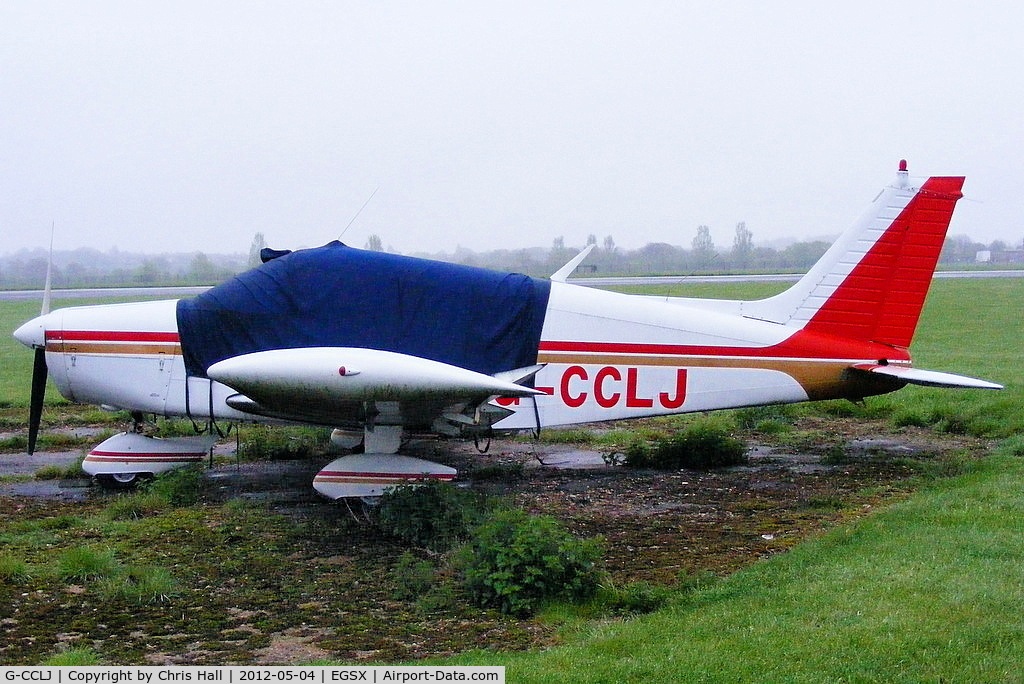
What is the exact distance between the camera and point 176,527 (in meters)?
7.46

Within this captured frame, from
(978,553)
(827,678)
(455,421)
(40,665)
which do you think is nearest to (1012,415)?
(978,553)

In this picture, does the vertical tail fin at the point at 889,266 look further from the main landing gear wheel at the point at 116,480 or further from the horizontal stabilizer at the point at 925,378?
the main landing gear wheel at the point at 116,480

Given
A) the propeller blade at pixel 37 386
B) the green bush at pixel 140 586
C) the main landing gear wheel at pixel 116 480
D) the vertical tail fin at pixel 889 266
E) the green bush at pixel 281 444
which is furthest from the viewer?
the green bush at pixel 281 444

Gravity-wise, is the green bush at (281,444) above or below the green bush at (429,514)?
below

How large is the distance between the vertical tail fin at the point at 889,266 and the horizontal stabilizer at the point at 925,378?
40 cm

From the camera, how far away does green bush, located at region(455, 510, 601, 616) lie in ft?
18.5

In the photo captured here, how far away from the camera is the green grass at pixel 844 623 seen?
13.8ft

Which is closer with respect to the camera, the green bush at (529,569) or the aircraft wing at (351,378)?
the green bush at (529,569)

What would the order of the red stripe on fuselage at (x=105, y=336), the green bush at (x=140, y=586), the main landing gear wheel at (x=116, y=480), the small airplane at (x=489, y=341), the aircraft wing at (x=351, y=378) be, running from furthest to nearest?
the main landing gear wheel at (x=116, y=480) → the red stripe on fuselage at (x=105, y=336) → the small airplane at (x=489, y=341) → the aircraft wing at (x=351, y=378) → the green bush at (x=140, y=586)

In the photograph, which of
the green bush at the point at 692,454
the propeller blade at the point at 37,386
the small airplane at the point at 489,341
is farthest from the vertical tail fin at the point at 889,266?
the propeller blade at the point at 37,386

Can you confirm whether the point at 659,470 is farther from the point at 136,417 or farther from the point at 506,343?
the point at 136,417

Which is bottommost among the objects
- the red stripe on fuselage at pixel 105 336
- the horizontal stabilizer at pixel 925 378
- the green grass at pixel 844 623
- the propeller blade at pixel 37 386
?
the green grass at pixel 844 623

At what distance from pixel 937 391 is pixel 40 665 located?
12.0 m

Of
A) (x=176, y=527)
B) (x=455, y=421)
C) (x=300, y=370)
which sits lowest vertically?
(x=176, y=527)
